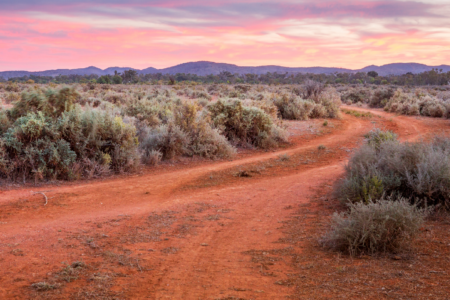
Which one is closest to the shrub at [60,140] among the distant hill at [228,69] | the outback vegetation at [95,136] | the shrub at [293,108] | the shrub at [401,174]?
the outback vegetation at [95,136]

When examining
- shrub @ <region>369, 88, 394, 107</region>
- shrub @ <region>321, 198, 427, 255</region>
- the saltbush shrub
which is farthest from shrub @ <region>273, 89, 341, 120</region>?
shrub @ <region>321, 198, 427, 255</region>

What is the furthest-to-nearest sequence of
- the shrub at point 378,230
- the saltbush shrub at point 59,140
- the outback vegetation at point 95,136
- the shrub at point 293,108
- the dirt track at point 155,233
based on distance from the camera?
the shrub at point 293,108 → the outback vegetation at point 95,136 → the saltbush shrub at point 59,140 → the shrub at point 378,230 → the dirt track at point 155,233

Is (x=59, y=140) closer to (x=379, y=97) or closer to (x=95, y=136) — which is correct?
(x=95, y=136)

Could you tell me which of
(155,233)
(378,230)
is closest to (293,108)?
(155,233)

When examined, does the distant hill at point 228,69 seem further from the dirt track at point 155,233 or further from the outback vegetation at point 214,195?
the dirt track at point 155,233

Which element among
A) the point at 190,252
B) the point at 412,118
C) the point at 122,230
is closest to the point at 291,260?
the point at 190,252

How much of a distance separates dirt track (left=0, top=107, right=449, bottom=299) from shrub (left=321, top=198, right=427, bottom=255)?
0.99m

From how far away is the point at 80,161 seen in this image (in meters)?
9.46

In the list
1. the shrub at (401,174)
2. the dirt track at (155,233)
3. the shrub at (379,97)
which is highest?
the shrub at (379,97)

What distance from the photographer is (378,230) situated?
470 centimetres

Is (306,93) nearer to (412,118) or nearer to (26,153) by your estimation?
Result: (412,118)

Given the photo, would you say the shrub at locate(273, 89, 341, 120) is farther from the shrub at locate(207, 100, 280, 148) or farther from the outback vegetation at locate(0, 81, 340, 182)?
the outback vegetation at locate(0, 81, 340, 182)

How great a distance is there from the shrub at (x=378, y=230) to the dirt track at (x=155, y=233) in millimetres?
987

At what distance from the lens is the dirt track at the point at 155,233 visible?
4.08 metres
